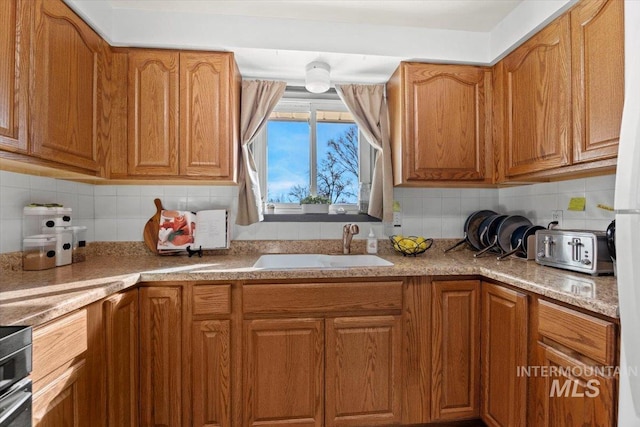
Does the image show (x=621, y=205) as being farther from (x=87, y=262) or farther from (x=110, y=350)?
(x=87, y=262)

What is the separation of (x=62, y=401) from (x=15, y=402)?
28 centimetres

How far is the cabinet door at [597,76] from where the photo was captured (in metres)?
1.25

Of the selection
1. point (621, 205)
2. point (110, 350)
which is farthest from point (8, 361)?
point (621, 205)

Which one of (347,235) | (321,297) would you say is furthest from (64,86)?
(347,235)

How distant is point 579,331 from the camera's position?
3.55 ft

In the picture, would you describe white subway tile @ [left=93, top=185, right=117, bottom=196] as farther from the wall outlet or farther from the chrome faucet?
the wall outlet

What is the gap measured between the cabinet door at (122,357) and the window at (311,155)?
113 cm

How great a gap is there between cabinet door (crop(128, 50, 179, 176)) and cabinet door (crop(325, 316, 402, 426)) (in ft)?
4.23

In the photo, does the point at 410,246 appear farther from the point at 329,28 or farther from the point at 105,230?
the point at 105,230

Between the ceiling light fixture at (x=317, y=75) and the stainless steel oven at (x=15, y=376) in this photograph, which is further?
the ceiling light fixture at (x=317, y=75)

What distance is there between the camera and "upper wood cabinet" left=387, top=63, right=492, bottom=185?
6.38 ft

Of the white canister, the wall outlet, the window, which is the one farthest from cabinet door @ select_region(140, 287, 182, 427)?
the wall outlet

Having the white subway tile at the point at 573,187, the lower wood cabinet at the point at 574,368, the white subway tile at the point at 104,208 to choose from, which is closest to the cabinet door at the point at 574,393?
the lower wood cabinet at the point at 574,368

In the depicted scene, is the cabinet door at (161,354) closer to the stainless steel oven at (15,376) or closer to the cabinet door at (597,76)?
the stainless steel oven at (15,376)
